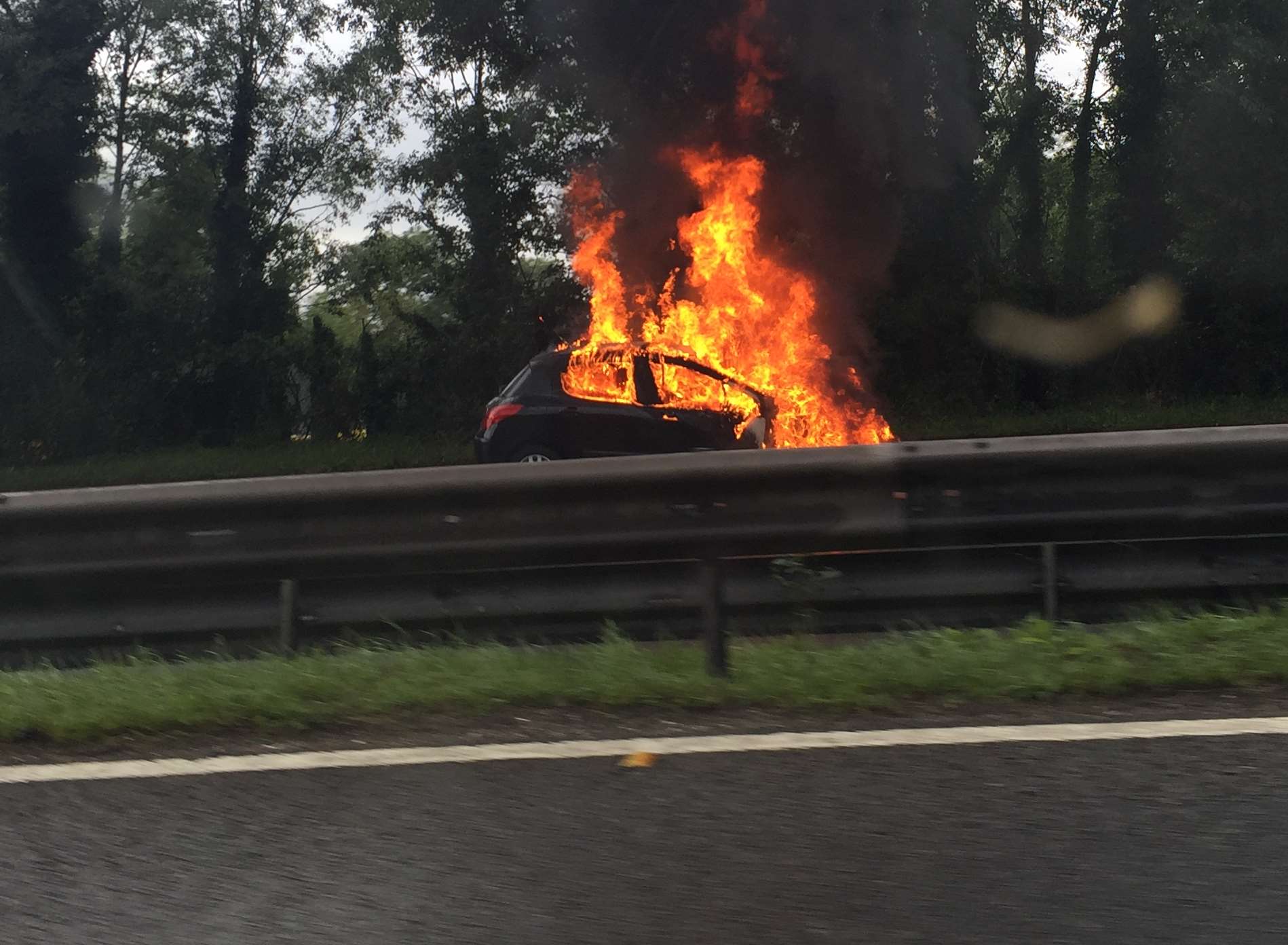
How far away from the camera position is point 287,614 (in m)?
5.75

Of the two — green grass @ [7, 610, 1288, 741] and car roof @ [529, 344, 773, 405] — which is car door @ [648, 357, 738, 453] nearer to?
car roof @ [529, 344, 773, 405]

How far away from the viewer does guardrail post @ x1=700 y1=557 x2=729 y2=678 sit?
530 centimetres

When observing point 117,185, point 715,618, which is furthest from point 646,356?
point 117,185

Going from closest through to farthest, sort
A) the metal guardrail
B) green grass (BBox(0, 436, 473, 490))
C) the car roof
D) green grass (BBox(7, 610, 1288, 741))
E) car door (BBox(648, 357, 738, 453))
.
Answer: green grass (BBox(7, 610, 1288, 741)) < the metal guardrail < car door (BBox(648, 357, 738, 453)) < the car roof < green grass (BBox(0, 436, 473, 490))

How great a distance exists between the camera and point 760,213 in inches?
779

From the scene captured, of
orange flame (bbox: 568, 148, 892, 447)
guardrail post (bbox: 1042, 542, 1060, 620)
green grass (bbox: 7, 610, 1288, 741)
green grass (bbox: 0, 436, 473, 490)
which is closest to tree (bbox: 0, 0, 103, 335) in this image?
green grass (bbox: 0, 436, 473, 490)

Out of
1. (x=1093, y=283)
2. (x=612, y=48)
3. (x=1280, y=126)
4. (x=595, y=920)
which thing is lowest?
(x=595, y=920)

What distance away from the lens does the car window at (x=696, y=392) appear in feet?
42.2

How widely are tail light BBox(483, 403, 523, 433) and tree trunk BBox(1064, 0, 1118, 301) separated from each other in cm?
1531

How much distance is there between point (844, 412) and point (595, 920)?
11.9 m

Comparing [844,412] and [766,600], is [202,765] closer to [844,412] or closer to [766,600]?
[766,600]

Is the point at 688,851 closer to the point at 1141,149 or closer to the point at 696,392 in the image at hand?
the point at 696,392

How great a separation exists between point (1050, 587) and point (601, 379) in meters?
7.90

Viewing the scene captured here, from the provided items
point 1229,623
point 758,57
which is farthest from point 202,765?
point 758,57
